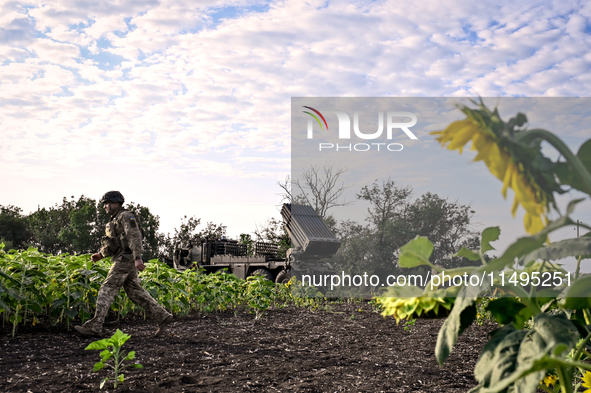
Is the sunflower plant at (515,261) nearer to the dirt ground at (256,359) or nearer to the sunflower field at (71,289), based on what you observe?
the dirt ground at (256,359)

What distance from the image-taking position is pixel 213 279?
Result: 7.53m

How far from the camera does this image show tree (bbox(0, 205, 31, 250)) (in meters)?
35.2

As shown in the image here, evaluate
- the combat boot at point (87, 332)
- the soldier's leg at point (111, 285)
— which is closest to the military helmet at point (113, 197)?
the soldier's leg at point (111, 285)

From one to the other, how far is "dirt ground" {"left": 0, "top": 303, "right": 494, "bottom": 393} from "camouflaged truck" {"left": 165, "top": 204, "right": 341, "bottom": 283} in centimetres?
233

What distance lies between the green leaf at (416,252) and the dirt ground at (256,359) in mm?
2257

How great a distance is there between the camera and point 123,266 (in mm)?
5141

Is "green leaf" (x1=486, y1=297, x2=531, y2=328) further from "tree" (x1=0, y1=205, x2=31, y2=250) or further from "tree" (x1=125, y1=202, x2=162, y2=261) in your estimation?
"tree" (x1=0, y1=205, x2=31, y2=250)

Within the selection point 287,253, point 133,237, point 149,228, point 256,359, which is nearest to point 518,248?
point 256,359

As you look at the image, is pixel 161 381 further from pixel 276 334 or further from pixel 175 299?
pixel 175 299

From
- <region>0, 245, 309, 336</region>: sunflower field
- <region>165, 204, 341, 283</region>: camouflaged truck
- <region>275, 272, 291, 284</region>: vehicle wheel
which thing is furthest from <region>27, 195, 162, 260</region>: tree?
<region>0, 245, 309, 336</region>: sunflower field

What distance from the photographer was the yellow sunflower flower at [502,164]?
0.61 metres

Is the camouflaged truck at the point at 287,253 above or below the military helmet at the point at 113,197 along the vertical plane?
below

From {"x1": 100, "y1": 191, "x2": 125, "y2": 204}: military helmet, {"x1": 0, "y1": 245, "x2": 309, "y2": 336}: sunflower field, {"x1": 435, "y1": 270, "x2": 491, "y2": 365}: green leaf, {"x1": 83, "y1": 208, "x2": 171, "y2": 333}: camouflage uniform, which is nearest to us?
{"x1": 435, "y1": 270, "x2": 491, "y2": 365}: green leaf

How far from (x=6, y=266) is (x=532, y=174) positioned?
5798 millimetres
